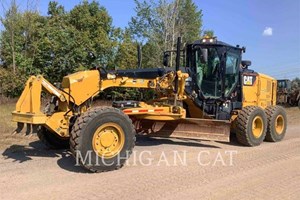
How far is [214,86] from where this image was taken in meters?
10.1

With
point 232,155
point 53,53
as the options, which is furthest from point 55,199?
point 53,53

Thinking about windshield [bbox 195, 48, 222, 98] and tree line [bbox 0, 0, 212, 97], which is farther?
tree line [bbox 0, 0, 212, 97]

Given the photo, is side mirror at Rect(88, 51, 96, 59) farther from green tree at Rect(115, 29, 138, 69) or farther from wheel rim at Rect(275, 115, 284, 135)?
wheel rim at Rect(275, 115, 284, 135)

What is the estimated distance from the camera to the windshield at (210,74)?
9984 millimetres

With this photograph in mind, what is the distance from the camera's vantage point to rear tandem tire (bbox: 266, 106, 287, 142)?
425 inches

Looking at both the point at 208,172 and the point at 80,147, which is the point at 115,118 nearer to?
the point at 80,147

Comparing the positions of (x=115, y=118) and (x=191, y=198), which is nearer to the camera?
(x=191, y=198)

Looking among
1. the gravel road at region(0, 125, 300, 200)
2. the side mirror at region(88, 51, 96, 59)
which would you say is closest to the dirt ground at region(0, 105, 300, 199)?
the gravel road at region(0, 125, 300, 200)

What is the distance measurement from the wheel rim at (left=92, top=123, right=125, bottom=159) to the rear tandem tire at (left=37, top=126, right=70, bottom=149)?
1.84m

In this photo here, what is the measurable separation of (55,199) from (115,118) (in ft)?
6.93

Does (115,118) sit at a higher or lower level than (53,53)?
lower

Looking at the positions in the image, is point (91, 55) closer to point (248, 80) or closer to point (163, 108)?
point (248, 80)

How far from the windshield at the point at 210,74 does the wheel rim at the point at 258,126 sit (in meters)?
1.21

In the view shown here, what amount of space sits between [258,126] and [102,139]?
510 cm
